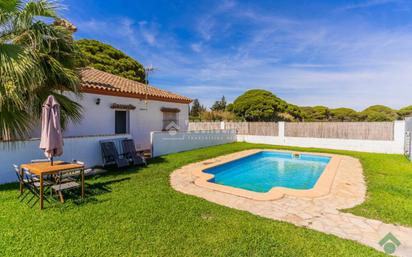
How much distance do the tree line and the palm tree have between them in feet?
72.3

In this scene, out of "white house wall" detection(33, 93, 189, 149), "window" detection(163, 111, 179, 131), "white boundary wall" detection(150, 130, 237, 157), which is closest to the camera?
"white house wall" detection(33, 93, 189, 149)

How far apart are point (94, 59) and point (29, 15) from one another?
18.2 m

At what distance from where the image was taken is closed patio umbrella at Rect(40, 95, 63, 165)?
17.7 ft

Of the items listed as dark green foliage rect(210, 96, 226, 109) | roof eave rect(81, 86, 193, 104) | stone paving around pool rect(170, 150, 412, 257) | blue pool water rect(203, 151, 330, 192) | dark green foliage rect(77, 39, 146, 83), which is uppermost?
dark green foliage rect(77, 39, 146, 83)

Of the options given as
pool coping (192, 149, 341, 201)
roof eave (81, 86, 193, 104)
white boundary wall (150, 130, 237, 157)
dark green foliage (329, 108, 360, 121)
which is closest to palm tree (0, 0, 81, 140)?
roof eave (81, 86, 193, 104)

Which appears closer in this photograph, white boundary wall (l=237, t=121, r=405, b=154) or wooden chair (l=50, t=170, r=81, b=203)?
wooden chair (l=50, t=170, r=81, b=203)

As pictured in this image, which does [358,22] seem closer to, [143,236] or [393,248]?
[393,248]

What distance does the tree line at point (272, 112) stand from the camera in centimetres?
3111

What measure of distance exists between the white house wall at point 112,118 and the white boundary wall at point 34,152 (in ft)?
5.76

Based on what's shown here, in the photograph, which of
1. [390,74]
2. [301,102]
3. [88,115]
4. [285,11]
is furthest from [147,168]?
[301,102]

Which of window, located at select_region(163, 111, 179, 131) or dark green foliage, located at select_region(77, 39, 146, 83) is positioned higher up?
dark green foliage, located at select_region(77, 39, 146, 83)

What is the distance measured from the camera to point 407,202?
5.68 meters

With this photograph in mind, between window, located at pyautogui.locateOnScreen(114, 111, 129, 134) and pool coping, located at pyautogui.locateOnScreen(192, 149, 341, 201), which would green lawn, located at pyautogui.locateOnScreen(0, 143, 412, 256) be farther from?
window, located at pyautogui.locateOnScreen(114, 111, 129, 134)

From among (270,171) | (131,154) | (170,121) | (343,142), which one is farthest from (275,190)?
(343,142)
